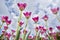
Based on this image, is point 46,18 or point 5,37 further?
point 46,18

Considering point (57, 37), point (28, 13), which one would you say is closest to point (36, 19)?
point (28, 13)

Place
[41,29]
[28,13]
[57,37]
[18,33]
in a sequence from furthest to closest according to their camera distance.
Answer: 1. [41,29]
2. [57,37]
3. [28,13]
4. [18,33]

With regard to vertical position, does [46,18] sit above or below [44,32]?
above

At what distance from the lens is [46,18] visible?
1695mm

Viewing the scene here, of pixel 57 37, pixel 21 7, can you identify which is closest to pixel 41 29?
pixel 57 37

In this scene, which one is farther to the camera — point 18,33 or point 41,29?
point 41,29

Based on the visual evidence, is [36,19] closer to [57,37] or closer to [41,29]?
[41,29]

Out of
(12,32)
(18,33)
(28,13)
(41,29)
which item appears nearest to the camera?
(18,33)

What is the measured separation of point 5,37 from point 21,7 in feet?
1.34

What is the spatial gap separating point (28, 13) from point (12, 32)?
0.44 m

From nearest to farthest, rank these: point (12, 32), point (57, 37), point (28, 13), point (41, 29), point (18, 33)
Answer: point (18, 33) → point (28, 13) → point (57, 37) → point (41, 29) → point (12, 32)

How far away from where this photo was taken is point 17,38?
125 cm

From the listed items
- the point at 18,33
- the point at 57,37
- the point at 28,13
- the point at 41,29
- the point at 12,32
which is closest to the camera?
the point at 18,33

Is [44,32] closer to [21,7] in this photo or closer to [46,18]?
[46,18]
